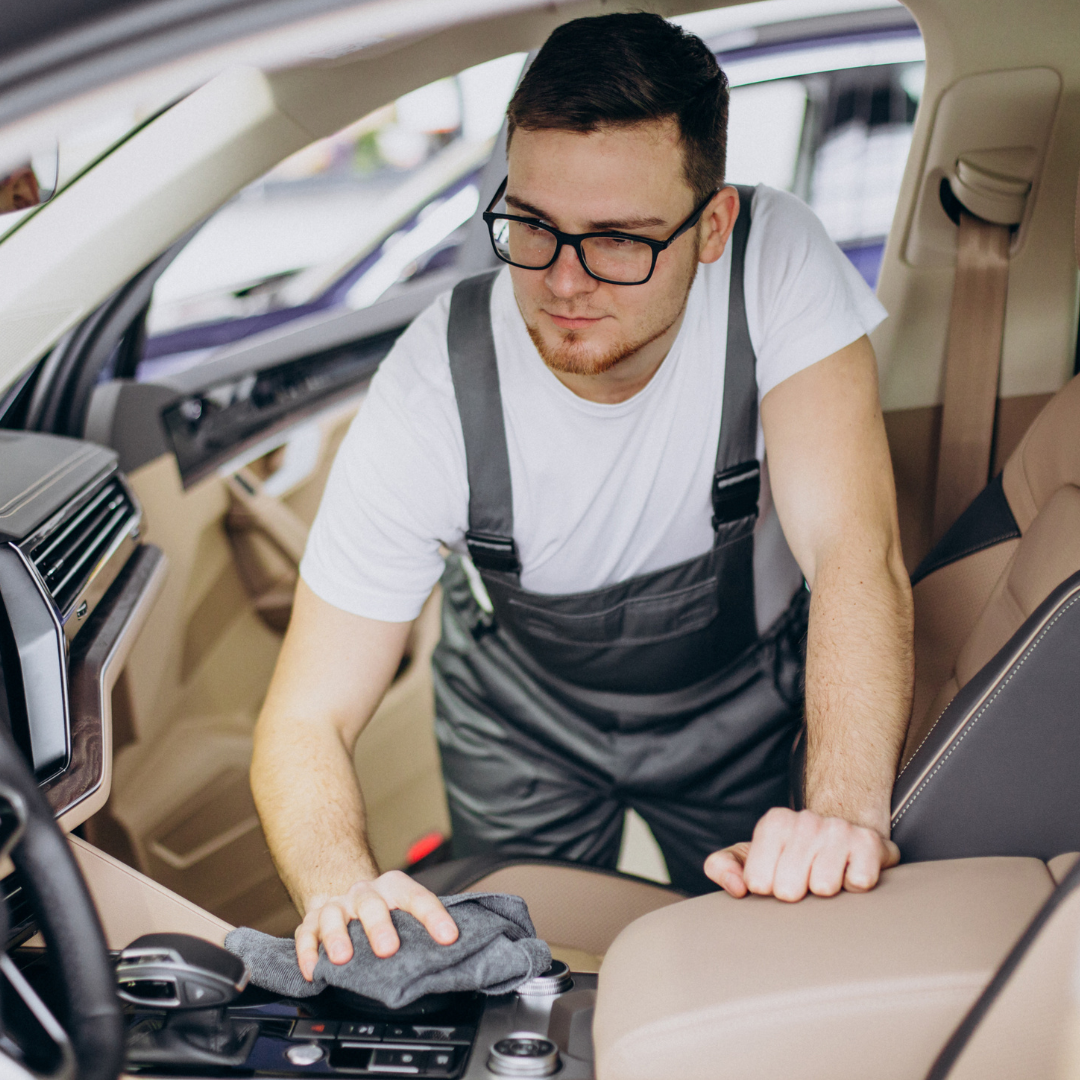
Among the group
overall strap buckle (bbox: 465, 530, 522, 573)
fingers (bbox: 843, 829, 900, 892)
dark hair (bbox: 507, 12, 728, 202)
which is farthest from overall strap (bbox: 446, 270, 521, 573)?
fingers (bbox: 843, 829, 900, 892)

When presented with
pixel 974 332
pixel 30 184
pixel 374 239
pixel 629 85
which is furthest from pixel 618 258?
pixel 374 239

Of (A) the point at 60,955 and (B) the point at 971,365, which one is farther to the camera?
(B) the point at 971,365

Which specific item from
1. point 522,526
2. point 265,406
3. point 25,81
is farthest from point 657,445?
point 265,406

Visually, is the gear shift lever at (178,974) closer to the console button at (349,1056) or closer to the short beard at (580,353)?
the console button at (349,1056)

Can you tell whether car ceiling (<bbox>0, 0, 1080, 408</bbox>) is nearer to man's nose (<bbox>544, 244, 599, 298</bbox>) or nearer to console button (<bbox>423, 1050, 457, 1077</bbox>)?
man's nose (<bbox>544, 244, 599, 298</bbox>)

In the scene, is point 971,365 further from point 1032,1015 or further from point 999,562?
point 1032,1015

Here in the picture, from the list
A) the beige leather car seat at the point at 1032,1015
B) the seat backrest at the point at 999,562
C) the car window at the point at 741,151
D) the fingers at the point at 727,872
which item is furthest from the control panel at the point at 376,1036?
the car window at the point at 741,151

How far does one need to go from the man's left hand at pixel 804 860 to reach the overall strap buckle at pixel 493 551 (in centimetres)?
59

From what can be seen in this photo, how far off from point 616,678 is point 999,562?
56 cm

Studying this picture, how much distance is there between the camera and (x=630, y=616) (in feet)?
4.93

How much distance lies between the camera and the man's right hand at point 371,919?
908 mm

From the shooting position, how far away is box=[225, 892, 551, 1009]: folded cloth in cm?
89

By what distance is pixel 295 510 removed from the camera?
7.77 feet

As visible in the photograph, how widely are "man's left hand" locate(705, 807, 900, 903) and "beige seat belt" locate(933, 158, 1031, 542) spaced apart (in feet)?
2.98
